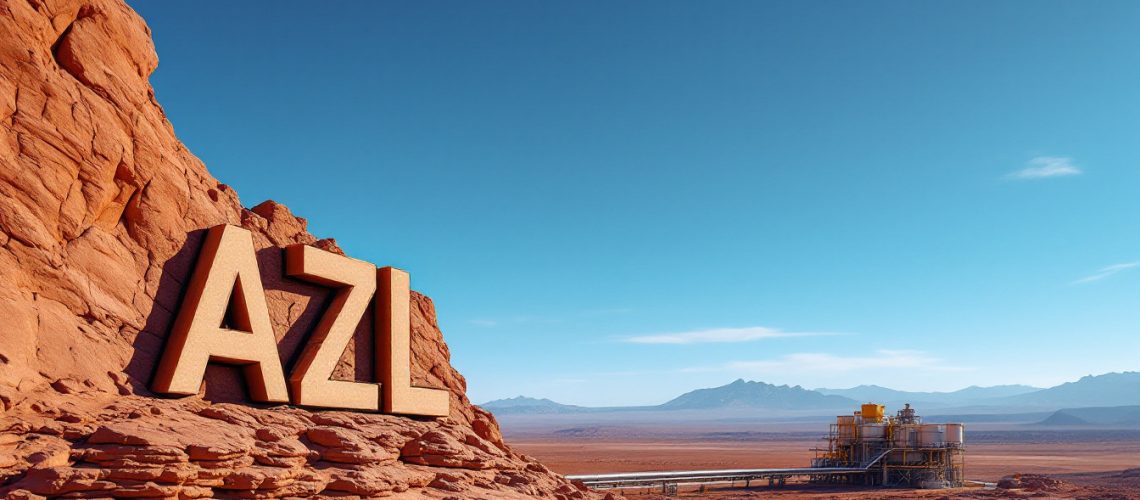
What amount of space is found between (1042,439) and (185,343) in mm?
159180

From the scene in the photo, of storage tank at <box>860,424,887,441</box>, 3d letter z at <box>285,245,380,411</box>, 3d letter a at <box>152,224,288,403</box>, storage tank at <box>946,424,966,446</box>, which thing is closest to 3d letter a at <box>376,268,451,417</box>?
3d letter z at <box>285,245,380,411</box>

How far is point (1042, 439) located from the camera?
14650 centimetres

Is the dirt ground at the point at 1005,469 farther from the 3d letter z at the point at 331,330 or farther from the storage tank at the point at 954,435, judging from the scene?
the 3d letter z at the point at 331,330

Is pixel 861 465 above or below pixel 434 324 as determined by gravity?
below

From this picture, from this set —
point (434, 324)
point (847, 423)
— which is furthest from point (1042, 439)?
point (434, 324)

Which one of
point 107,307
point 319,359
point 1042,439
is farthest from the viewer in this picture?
point 1042,439

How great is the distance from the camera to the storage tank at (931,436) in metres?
46.0

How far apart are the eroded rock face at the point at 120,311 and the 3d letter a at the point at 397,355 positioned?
104 cm

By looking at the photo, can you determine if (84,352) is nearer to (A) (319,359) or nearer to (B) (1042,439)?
(A) (319,359)

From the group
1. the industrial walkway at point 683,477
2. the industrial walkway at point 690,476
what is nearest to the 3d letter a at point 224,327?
the industrial walkway at point 683,477

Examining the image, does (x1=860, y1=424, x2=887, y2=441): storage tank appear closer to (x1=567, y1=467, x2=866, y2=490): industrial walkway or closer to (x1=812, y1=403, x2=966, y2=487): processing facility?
(x1=812, y1=403, x2=966, y2=487): processing facility

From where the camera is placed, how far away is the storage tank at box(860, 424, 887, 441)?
156 feet

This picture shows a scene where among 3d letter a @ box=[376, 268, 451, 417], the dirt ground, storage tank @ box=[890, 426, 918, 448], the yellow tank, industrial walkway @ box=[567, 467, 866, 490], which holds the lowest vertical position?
the dirt ground

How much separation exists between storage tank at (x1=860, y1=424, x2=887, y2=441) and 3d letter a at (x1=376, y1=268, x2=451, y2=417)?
32.9 m
